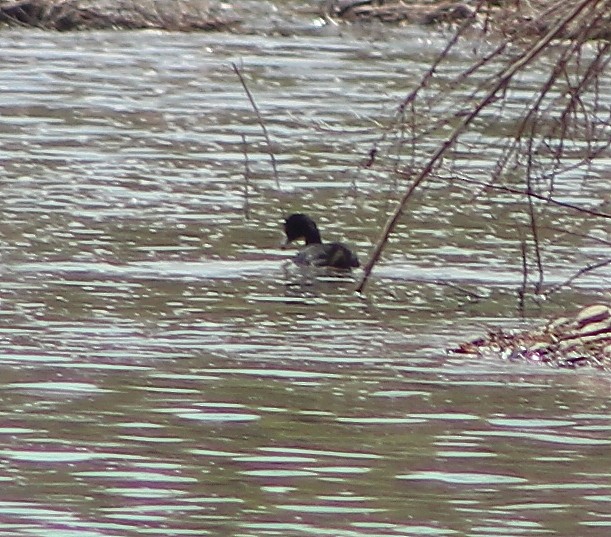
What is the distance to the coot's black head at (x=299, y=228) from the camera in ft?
57.5

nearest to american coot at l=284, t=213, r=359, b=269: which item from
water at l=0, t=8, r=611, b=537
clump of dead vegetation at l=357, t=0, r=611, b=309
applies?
water at l=0, t=8, r=611, b=537

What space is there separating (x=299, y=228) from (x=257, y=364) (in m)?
5.39

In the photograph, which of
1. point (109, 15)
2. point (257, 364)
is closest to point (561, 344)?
point (257, 364)

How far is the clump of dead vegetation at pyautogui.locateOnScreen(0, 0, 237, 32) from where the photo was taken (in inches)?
1586

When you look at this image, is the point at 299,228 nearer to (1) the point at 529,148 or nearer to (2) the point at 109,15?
(1) the point at 529,148

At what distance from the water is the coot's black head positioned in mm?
162

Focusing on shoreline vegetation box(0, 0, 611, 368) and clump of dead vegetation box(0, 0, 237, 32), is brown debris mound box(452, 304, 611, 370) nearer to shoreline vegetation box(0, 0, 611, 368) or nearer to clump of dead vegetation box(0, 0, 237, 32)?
shoreline vegetation box(0, 0, 611, 368)

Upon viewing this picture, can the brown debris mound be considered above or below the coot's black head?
above

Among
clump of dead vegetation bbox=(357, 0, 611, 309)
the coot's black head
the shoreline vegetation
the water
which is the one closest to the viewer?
the water

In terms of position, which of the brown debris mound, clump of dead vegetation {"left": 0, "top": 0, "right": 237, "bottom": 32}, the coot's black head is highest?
the brown debris mound

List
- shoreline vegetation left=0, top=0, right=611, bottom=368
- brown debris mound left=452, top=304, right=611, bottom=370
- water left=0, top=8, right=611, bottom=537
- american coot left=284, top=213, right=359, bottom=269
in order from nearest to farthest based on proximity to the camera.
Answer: water left=0, top=8, right=611, bottom=537 < shoreline vegetation left=0, top=0, right=611, bottom=368 < brown debris mound left=452, top=304, right=611, bottom=370 < american coot left=284, top=213, right=359, bottom=269

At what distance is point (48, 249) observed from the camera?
17.0 meters

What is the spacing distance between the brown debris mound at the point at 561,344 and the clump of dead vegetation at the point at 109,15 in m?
27.8

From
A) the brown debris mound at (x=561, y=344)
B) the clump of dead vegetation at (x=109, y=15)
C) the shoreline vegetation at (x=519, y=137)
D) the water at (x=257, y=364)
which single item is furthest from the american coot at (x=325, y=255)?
the clump of dead vegetation at (x=109, y=15)
